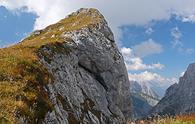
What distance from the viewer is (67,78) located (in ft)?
166

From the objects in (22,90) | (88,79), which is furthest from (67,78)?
(22,90)

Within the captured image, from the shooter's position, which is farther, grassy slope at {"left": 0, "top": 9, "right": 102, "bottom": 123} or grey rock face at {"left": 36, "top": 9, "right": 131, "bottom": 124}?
grey rock face at {"left": 36, "top": 9, "right": 131, "bottom": 124}

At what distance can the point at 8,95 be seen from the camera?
71.9ft

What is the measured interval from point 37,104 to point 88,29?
191 feet

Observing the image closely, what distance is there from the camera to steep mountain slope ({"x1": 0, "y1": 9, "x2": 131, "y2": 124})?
23.5 meters

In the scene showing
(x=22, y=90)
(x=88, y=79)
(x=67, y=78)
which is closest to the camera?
(x=22, y=90)

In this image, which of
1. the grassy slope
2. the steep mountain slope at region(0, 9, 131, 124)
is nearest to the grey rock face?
the steep mountain slope at region(0, 9, 131, 124)

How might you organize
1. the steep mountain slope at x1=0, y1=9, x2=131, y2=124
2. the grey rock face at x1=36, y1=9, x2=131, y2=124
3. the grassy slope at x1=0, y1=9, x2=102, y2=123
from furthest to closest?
the grey rock face at x1=36, y1=9, x2=131, y2=124
the steep mountain slope at x1=0, y1=9, x2=131, y2=124
the grassy slope at x1=0, y1=9, x2=102, y2=123

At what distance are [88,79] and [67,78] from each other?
14.5 meters

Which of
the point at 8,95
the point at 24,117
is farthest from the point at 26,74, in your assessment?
the point at 24,117

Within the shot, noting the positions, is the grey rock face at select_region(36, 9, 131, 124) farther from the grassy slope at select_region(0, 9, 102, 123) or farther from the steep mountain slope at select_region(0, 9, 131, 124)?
the grassy slope at select_region(0, 9, 102, 123)

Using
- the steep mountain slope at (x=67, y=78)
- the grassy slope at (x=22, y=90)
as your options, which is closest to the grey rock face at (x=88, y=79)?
the steep mountain slope at (x=67, y=78)

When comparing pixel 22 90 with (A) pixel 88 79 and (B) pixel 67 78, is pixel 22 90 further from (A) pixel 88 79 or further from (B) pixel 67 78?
(A) pixel 88 79

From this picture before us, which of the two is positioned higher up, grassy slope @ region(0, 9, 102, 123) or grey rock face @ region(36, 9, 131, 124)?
grey rock face @ region(36, 9, 131, 124)
